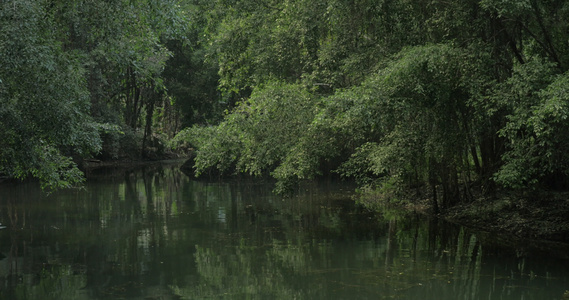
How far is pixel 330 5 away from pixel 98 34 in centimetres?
550

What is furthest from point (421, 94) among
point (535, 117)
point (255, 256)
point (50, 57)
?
point (50, 57)

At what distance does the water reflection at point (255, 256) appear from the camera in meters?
10.3

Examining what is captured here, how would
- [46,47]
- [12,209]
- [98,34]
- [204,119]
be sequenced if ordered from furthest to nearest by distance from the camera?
[204,119] → [12,209] → [98,34] → [46,47]

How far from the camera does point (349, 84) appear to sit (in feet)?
57.1

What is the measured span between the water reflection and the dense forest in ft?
5.45

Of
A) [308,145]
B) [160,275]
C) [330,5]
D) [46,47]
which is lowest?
[160,275]

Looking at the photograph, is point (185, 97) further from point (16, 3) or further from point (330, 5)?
point (16, 3)

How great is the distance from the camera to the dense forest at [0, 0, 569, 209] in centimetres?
1064

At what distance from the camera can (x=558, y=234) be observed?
549 inches

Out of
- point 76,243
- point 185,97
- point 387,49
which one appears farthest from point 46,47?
point 185,97

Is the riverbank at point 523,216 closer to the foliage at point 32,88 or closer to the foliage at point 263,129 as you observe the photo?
the foliage at point 263,129

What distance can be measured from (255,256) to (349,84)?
649 centimetres

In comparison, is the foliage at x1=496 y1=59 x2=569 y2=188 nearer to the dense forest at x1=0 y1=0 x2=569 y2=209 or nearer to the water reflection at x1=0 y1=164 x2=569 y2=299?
the dense forest at x1=0 y1=0 x2=569 y2=209

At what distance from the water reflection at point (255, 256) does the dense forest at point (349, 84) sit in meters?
1.66
